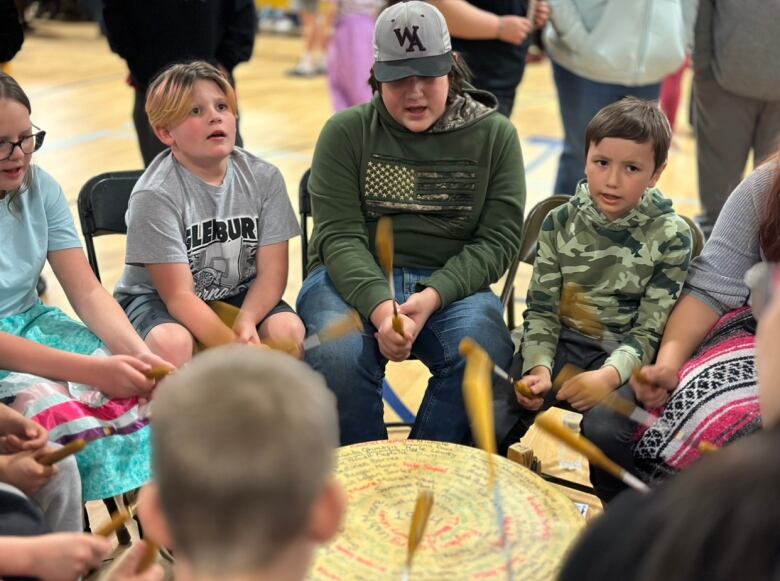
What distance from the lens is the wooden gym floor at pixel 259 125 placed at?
3742mm

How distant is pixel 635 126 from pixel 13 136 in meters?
1.33

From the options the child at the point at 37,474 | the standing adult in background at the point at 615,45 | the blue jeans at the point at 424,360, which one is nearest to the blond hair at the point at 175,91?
the blue jeans at the point at 424,360

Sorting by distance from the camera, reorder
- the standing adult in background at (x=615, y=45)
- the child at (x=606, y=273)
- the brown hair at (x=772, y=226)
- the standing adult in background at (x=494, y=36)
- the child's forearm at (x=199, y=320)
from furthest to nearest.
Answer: the standing adult in background at (x=615, y=45), the standing adult in background at (x=494, y=36), the child's forearm at (x=199, y=320), the child at (x=606, y=273), the brown hair at (x=772, y=226)

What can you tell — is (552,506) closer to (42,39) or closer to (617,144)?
(617,144)

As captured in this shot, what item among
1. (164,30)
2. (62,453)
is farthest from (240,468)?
(164,30)

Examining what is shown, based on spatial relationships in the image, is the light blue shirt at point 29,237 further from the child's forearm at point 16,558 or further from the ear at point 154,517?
the ear at point 154,517

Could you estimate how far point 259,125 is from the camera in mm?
6293

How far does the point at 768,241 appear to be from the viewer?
2.00 m

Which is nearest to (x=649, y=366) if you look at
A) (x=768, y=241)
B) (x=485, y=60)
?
(x=768, y=241)

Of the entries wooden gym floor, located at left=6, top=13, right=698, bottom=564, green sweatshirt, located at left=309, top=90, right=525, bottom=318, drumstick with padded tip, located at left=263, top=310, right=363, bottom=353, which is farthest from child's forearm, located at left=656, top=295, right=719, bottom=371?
drumstick with padded tip, located at left=263, top=310, right=363, bottom=353

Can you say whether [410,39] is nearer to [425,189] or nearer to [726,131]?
[425,189]

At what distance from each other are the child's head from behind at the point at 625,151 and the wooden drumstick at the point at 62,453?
1.24 meters

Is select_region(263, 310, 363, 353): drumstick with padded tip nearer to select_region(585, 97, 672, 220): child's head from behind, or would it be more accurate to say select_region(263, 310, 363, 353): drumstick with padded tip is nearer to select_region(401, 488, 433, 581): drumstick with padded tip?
select_region(585, 97, 672, 220): child's head from behind

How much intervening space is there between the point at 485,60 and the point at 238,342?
59.1 inches
